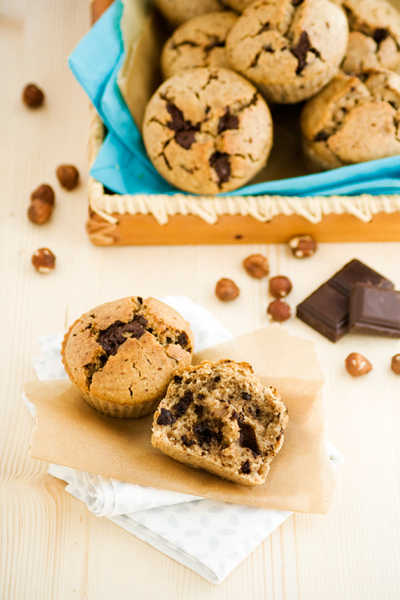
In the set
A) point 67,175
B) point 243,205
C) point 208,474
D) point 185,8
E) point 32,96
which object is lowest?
point 208,474

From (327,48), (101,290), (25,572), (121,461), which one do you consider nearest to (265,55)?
(327,48)

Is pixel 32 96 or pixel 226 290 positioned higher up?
pixel 32 96

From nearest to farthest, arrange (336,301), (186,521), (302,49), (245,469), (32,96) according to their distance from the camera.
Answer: (245,469) → (186,521) → (302,49) → (336,301) → (32,96)

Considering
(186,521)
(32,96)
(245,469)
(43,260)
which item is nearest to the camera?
(245,469)

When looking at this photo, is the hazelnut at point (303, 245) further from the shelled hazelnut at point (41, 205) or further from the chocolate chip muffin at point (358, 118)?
the shelled hazelnut at point (41, 205)

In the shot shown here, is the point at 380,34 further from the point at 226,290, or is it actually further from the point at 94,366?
the point at 94,366

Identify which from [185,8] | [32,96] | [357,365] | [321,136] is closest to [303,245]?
[321,136]

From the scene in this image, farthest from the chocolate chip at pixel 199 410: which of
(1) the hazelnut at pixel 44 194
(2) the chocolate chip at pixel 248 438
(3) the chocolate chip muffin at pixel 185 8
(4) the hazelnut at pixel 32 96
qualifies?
(4) the hazelnut at pixel 32 96
